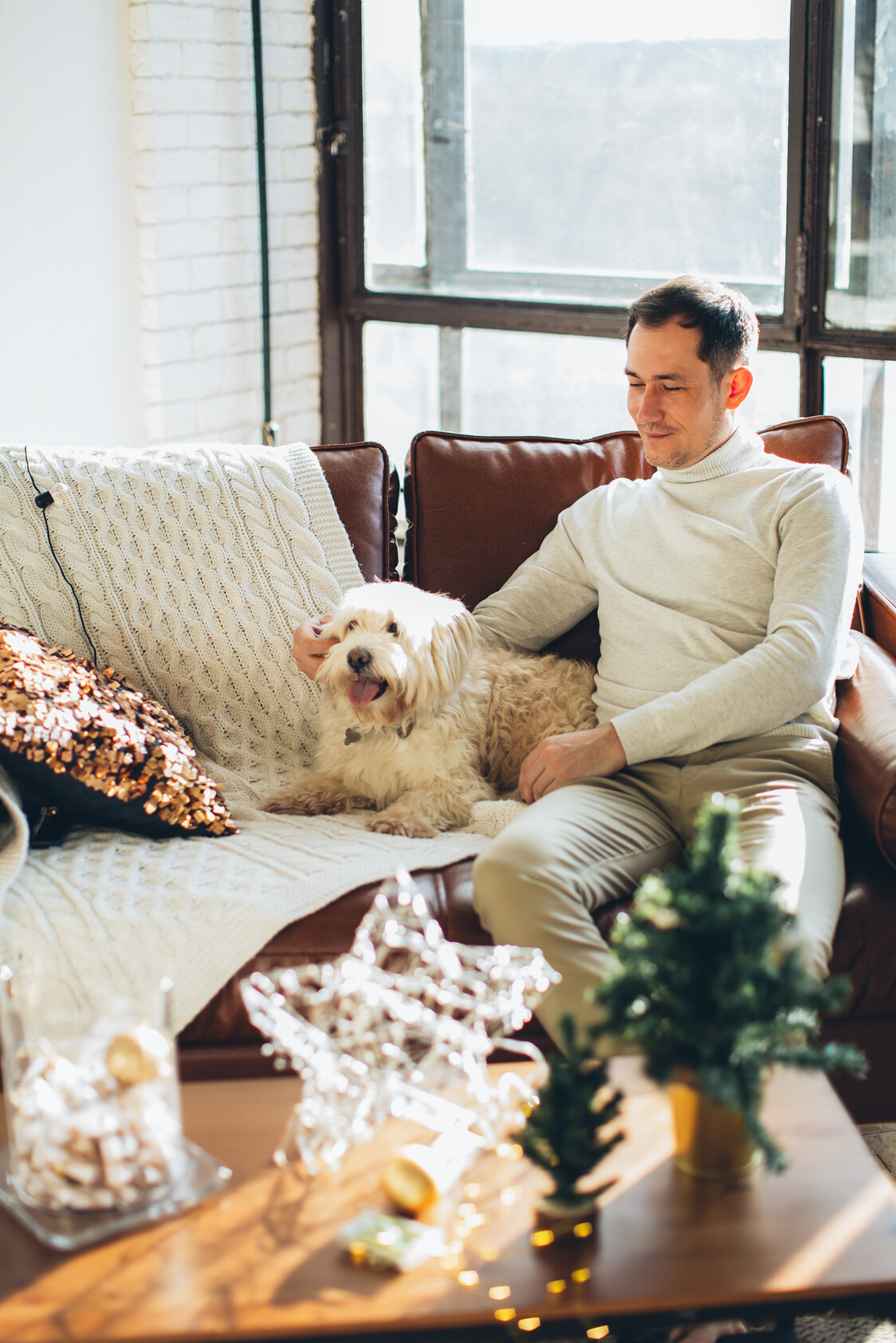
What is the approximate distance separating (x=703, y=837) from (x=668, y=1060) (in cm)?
19

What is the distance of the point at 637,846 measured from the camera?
1.90 meters

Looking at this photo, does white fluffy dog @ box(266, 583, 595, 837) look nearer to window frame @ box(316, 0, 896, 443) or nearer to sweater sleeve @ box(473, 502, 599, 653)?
sweater sleeve @ box(473, 502, 599, 653)

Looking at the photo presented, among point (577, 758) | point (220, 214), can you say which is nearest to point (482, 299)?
point (220, 214)

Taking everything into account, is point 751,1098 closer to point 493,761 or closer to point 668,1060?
point 668,1060

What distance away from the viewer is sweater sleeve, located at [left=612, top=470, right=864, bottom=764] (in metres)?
1.93

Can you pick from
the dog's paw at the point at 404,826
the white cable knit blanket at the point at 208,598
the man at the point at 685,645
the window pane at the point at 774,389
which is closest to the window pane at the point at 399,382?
the window pane at the point at 774,389

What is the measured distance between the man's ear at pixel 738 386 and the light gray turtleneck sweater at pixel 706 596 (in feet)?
0.22

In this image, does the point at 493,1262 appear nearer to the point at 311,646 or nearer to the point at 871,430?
the point at 311,646

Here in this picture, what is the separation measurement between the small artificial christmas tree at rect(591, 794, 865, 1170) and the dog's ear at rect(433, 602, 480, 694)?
1.01m

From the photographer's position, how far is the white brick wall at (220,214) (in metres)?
3.59

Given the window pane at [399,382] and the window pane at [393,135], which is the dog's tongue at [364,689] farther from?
the window pane at [393,135]

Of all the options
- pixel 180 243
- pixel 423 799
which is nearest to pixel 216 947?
pixel 423 799

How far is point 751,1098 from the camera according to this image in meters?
1.07

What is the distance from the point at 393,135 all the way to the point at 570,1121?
11.7 ft
